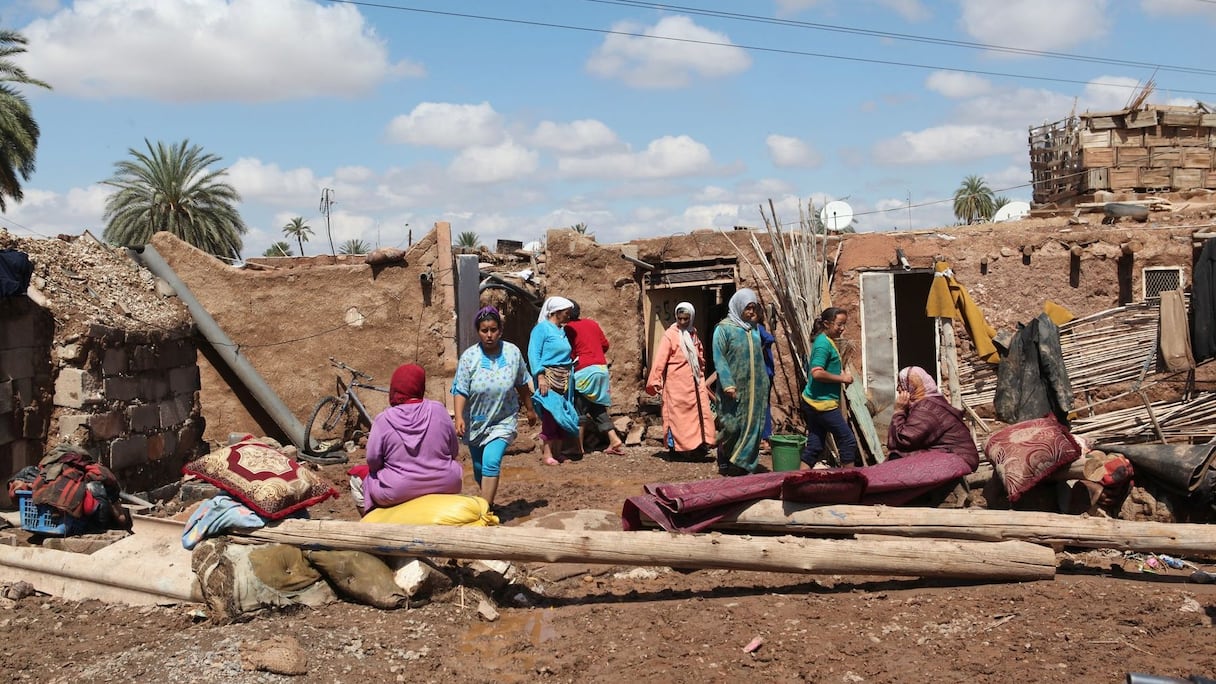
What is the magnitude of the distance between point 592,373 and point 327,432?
3.12 metres

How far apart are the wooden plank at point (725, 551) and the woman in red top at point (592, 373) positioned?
15.8 ft

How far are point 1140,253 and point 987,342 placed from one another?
210 cm

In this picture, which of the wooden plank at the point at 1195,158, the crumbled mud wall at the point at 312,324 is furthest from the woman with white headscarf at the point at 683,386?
the wooden plank at the point at 1195,158

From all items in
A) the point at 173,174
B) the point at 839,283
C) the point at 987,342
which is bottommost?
the point at 987,342

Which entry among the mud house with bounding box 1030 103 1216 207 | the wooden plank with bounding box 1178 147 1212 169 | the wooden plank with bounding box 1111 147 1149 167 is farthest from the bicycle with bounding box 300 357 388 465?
the wooden plank with bounding box 1178 147 1212 169

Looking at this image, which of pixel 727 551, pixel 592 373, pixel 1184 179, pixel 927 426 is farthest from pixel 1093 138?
pixel 727 551

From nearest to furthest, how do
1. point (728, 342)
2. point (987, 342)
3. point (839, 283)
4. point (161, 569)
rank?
point (161, 569) → point (728, 342) → point (987, 342) → point (839, 283)

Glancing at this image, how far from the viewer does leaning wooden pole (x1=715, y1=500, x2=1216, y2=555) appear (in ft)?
16.1

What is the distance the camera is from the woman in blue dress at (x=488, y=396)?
6301 mm

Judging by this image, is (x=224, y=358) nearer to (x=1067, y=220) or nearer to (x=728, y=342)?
(x=728, y=342)

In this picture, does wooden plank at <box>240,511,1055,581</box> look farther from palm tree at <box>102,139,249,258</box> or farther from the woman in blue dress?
palm tree at <box>102,139,249,258</box>

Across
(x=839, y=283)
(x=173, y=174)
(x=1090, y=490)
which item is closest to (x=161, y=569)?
(x=1090, y=490)

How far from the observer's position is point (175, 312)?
30.6 feet

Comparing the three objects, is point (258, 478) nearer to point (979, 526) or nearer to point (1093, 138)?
point (979, 526)
